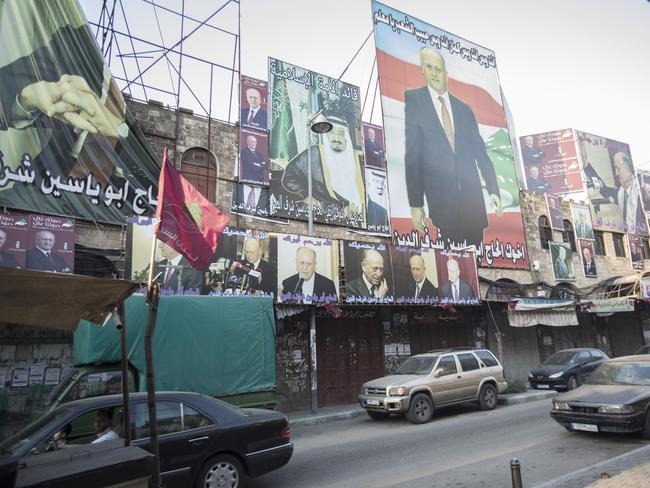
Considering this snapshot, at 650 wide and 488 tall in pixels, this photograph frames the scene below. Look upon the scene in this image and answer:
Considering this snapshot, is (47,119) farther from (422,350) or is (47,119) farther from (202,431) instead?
(422,350)

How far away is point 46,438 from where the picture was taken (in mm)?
5039

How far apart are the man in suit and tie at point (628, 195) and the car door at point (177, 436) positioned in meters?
30.7

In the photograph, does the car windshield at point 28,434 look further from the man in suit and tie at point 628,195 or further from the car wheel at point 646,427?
the man in suit and tie at point 628,195

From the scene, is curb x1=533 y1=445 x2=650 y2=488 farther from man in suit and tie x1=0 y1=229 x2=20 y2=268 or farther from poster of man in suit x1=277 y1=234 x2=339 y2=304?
man in suit and tie x1=0 y1=229 x2=20 y2=268

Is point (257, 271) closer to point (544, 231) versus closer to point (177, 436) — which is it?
point (177, 436)

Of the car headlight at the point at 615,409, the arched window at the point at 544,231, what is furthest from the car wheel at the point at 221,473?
the arched window at the point at 544,231

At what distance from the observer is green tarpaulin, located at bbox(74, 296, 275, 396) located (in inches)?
336

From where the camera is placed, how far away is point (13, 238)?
10.9 meters

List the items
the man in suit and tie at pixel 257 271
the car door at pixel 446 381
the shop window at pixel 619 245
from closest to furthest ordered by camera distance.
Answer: the car door at pixel 446 381 → the man in suit and tie at pixel 257 271 → the shop window at pixel 619 245

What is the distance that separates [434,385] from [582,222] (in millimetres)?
18972

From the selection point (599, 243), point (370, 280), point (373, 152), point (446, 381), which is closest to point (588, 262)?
point (599, 243)

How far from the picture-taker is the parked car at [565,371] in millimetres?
16484

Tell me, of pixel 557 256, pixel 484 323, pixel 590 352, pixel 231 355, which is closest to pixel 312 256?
→ pixel 231 355

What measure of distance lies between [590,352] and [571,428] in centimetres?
1123
